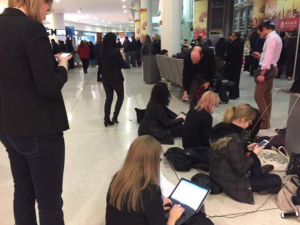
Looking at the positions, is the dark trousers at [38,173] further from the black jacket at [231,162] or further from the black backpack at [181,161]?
the black backpack at [181,161]

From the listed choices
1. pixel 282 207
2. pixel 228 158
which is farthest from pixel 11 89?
pixel 282 207

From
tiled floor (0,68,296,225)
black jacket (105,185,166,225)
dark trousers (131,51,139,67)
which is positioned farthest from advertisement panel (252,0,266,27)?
black jacket (105,185,166,225)

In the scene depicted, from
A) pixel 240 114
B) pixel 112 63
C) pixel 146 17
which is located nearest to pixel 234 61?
pixel 112 63

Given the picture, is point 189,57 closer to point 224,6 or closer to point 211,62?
point 211,62

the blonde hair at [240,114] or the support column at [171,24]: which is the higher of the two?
the support column at [171,24]

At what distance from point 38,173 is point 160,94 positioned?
2.44m

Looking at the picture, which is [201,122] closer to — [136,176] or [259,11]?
[136,176]

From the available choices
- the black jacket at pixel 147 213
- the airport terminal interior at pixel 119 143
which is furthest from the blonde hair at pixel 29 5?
the black jacket at pixel 147 213

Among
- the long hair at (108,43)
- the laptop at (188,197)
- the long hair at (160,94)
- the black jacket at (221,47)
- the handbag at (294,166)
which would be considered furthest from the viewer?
the black jacket at (221,47)

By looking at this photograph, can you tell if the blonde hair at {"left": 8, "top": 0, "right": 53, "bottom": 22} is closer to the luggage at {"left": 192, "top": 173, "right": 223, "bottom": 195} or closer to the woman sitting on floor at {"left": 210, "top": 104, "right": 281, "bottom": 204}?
the woman sitting on floor at {"left": 210, "top": 104, "right": 281, "bottom": 204}

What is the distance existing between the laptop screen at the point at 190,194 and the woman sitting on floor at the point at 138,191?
0.62m

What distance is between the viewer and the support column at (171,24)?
25.6ft

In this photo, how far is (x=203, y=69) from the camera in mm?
4348

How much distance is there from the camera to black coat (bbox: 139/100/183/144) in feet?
12.2
